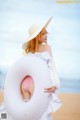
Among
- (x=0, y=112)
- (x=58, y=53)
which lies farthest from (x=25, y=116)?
(x=58, y=53)

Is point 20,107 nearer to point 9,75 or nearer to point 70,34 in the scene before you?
point 9,75

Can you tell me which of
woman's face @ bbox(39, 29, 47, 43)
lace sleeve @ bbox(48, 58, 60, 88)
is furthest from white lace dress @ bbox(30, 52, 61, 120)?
woman's face @ bbox(39, 29, 47, 43)

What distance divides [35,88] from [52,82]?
137 mm

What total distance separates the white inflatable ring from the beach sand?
0.87ft

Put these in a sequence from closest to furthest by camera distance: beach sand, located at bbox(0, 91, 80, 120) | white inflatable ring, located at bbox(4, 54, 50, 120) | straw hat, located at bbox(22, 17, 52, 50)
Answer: white inflatable ring, located at bbox(4, 54, 50, 120) < straw hat, located at bbox(22, 17, 52, 50) < beach sand, located at bbox(0, 91, 80, 120)

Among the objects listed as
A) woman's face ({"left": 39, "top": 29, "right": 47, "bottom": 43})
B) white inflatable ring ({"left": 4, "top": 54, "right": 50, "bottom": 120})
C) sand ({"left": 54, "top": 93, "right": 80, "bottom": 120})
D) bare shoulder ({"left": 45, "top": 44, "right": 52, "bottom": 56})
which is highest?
woman's face ({"left": 39, "top": 29, "right": 47, "bottom": 43})

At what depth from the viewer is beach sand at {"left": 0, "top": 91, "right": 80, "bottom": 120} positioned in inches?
118

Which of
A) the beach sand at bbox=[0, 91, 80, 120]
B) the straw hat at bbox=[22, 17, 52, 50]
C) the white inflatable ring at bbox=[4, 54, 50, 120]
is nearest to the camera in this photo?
the white inflatable ring at bbox=[4, 54, 50, 120]

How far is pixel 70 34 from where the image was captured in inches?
122

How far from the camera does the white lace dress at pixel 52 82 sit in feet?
9.16

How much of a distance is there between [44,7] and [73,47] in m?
0.42

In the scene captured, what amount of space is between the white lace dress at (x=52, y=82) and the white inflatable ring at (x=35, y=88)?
35mm

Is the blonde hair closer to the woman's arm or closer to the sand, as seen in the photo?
the woman's arm

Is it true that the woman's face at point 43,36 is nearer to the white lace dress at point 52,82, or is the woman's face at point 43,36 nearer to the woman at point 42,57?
the woman at point 42,57
